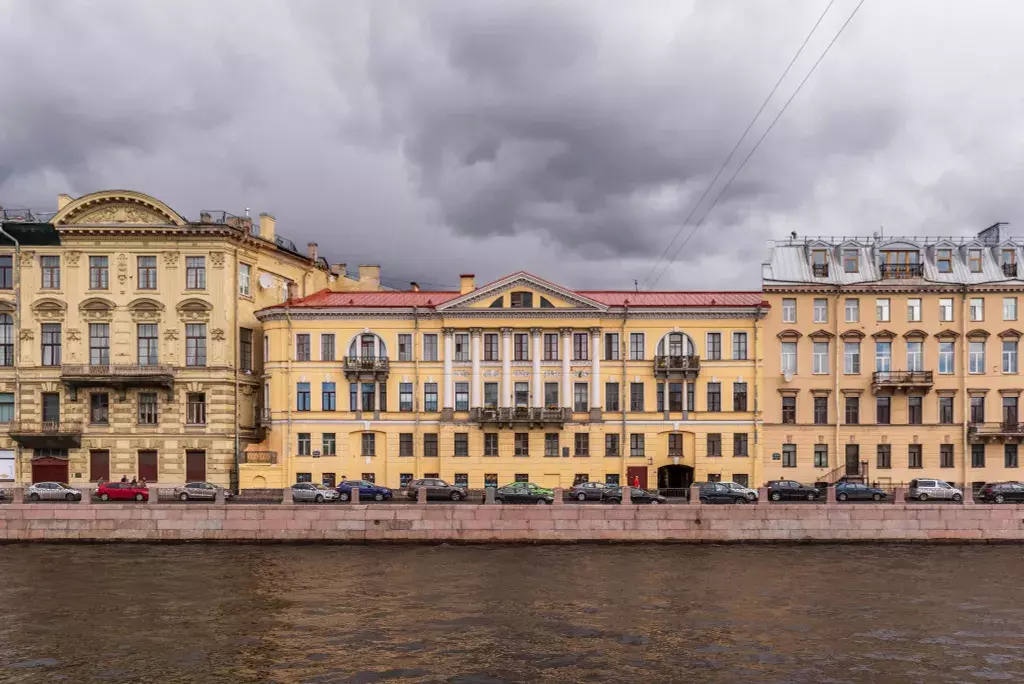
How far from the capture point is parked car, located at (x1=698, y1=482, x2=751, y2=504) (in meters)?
45.1

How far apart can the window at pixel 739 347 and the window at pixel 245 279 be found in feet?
98.3

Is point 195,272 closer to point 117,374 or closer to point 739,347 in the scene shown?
point 117,374

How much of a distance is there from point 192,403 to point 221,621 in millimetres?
29439

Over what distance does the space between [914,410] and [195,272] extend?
4434cm

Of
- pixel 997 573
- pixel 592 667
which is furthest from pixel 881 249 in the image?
pixel 592 667

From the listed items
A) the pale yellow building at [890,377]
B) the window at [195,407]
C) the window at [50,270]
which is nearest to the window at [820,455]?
the pale yellow building at [890,377]

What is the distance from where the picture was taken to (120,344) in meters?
53.9

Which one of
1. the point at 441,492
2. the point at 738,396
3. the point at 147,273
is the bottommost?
the point at 441,492

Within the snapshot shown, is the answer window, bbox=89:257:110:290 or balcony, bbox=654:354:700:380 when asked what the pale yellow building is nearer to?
balcony, bbox=654:354:700:380

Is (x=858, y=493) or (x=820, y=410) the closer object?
(x=858, y=493)

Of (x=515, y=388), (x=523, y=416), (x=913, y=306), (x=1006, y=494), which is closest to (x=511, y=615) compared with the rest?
(x=523, y=416)

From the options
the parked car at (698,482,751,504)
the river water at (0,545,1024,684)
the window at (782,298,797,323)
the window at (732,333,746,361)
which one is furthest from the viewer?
the window at (782,298,797,323)

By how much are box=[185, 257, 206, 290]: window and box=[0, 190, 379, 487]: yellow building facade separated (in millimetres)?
60

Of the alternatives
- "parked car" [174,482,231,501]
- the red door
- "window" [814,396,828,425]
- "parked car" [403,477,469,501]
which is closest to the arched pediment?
"parked car" [174,482,231,501]
